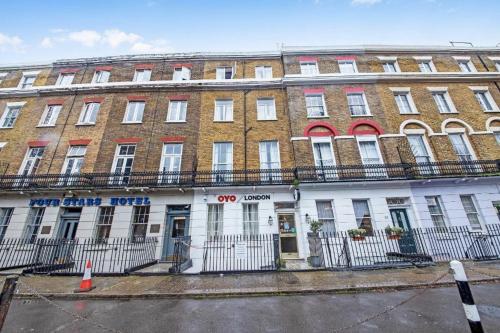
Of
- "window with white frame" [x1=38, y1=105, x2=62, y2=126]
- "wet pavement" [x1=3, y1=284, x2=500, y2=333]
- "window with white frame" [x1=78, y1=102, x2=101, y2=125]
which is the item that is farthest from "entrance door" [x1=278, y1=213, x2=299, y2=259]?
"window with white frame" [x1=38, y1=105, x2=62, y2=126]

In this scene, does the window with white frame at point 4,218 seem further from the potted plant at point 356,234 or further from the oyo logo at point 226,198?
the potted plant at point 356,234

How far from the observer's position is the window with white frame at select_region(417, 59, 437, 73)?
17031mm

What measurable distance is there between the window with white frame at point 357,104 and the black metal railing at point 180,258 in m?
13.9

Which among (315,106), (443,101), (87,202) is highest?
(443,101)

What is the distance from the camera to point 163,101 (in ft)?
52.6

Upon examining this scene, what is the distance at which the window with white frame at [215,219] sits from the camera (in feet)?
40.0

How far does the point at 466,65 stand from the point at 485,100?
3.92m

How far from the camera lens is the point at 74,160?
1413cm

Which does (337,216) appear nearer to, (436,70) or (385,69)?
(385,69)

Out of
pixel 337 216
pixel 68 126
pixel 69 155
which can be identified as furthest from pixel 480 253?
pixel 68 126

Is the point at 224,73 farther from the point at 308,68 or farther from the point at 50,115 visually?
the point at 50,115

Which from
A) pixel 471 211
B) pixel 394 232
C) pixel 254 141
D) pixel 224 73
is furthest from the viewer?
pixel 224 73

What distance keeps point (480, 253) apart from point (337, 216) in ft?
23.3

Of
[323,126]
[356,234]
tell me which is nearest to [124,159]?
[323,126]
